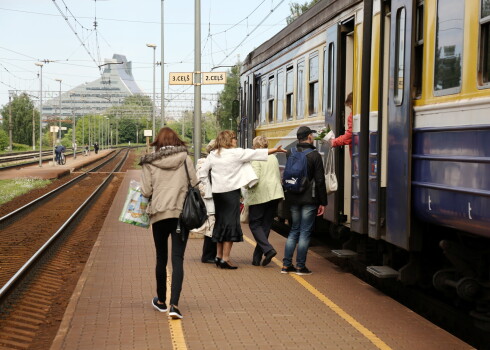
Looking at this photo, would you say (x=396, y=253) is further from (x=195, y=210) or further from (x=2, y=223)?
(x=2, y=223)

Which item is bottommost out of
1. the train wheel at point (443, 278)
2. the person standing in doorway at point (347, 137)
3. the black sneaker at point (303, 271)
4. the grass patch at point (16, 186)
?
the grass patch at point (16, 186)

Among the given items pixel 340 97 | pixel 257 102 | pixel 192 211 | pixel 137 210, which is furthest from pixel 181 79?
pixel 192 211

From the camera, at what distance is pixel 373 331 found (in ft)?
24.0

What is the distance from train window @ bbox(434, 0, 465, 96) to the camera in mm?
6742

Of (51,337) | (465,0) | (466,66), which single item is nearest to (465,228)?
(466,66)

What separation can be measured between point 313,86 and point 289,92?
5.31 ft

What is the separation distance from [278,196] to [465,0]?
15.8ft

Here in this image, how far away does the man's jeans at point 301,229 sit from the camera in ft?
33.8

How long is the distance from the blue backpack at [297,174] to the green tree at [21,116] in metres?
104

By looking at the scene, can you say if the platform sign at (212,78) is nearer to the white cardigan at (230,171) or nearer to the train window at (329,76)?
the train window at (329,76)

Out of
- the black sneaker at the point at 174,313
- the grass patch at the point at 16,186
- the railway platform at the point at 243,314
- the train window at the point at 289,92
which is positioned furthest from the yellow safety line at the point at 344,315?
the grass patch at the point at 16,186

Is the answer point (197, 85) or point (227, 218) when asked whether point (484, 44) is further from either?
point (197, 85)

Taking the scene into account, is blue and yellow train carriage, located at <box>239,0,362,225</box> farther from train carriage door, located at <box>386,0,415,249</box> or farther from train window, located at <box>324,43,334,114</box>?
train carriage door, located at <box>386,0,415,249</box>

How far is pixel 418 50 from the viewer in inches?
309
